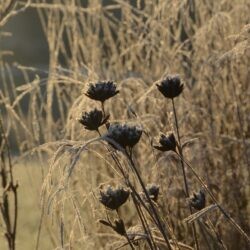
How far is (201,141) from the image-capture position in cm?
209

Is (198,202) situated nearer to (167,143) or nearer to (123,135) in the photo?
(167,143)

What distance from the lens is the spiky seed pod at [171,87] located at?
1105 mm

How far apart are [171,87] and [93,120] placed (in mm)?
149

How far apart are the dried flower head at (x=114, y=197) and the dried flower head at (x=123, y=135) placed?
0.36 feet

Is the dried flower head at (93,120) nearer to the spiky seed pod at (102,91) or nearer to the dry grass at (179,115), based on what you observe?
the spiky seed pod at (102,91)

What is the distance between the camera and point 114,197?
104 centimetres

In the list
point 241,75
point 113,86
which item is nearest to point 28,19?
point 241,75

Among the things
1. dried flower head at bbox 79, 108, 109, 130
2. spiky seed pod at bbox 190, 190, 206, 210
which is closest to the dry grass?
spiky seed pod at bbox 190, 190, 206, 210

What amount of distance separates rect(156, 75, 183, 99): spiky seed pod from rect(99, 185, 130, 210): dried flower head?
0.16 m

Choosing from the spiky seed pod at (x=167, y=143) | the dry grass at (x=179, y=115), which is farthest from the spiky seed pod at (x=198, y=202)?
the dry grass at (x=179, y=115)

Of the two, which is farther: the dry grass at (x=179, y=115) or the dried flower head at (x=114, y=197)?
the dry grass at (x=179, y=115)

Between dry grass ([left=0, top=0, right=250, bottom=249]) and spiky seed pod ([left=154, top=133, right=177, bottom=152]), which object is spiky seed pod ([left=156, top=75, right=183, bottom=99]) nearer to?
spiky seed pod ([left=154, top=133, right=177, bottom=152])

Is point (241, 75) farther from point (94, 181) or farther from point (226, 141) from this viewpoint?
point (94, 181)

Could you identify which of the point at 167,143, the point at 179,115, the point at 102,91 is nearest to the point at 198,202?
the point at 167,143
